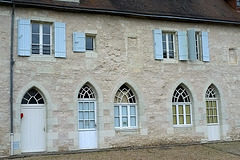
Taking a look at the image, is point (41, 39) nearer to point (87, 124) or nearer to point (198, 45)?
point (87, 124)

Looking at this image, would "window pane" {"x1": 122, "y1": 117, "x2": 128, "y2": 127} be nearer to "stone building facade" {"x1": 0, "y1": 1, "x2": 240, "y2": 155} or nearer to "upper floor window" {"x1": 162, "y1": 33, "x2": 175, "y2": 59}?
"stone building facade" {"x1": 0, "y1": 1, "x2": 240, "y2": 155}

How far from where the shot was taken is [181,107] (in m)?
13.4

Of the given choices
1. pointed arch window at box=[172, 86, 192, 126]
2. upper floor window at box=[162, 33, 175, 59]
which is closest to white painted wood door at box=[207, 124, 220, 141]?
pointed arch window at box=[172, 86, 192, 126]

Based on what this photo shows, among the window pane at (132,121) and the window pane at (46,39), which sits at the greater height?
the window pane at (46,39)

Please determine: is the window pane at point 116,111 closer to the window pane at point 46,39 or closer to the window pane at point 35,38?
the window pane at point 46,39

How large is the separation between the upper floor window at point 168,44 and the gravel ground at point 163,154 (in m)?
3.83

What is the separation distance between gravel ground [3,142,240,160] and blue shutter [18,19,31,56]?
359cm

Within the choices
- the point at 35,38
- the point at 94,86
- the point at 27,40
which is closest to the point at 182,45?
the point at 94,86

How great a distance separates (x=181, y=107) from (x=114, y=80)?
327cm

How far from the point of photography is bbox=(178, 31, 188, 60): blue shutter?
1334 centimetres

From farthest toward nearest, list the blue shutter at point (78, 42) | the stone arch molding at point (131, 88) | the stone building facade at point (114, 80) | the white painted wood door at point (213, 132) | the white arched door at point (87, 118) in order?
the white painted wood door at point (213, 132), the stone arch molding at point (131, 88), the blue shutter at point (78, 42), the white arched door at point (87, 118), the stone building facade at point (114, 80)

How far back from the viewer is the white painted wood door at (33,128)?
10.9 meters

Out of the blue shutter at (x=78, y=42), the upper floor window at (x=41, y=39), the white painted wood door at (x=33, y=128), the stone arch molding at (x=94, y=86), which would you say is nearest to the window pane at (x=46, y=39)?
the upper floor window at (x=41, y=39)

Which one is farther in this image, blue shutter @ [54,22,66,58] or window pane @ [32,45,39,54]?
blue shutter @ [54,22,66,58]
